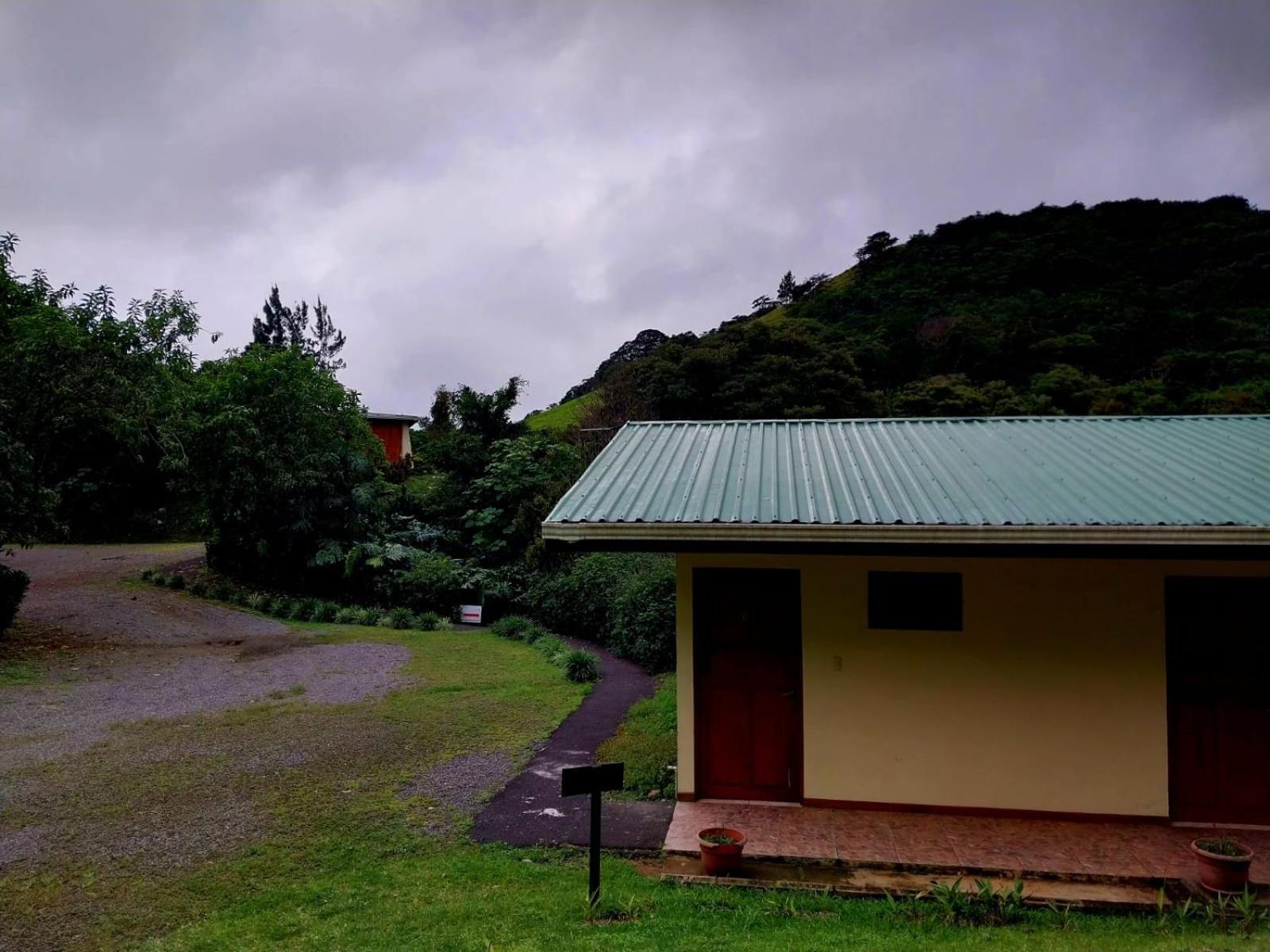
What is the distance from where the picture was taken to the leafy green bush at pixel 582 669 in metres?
10.5

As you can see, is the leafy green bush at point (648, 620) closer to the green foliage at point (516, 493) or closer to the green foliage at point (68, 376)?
the green foliage at point (516, 493)

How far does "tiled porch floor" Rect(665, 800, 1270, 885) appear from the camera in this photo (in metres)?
4.65

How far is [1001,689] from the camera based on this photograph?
5492mm

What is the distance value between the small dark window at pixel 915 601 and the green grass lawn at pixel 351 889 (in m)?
2.05

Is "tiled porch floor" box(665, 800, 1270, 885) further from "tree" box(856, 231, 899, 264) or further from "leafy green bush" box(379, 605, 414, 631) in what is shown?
"tree" box(856, 231, 899, 264)

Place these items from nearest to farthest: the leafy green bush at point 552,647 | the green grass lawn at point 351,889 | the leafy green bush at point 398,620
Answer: the green grass lawn at point 351,889 < the leafy green bush at point 552,647 < the leafy green bush at point 398,620

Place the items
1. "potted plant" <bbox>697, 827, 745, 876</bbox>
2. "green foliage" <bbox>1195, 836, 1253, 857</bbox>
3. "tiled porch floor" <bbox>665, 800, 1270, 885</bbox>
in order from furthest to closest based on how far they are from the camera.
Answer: "tiled porch floor" <bbox>665, 800, 1270, 885</bbox> → "potted plant" <bbox>697, 827, 745, 876</bbox> → "green foliage" <bbox>1195, 836, 1253, 857</bbox>

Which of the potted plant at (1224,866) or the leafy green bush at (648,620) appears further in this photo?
the leafy green bush at (648,620)

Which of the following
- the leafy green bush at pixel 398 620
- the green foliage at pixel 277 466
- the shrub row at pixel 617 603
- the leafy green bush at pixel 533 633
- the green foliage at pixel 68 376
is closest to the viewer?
the green foliage at pixel 68 376

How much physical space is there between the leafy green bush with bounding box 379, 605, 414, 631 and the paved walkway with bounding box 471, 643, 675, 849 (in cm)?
809

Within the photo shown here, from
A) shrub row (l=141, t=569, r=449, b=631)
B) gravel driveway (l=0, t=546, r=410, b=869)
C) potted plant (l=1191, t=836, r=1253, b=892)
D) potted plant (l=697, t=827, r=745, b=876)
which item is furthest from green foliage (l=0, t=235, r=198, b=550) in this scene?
potted plant (l=1191, t=836, r=1253, b=892)

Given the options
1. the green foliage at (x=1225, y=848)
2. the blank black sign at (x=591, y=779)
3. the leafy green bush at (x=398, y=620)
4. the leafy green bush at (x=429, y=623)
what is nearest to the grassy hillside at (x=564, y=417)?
the leafy green bush at (x=398, y=620)

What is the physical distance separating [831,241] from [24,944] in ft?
169

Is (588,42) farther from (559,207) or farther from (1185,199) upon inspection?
(1185,199)
